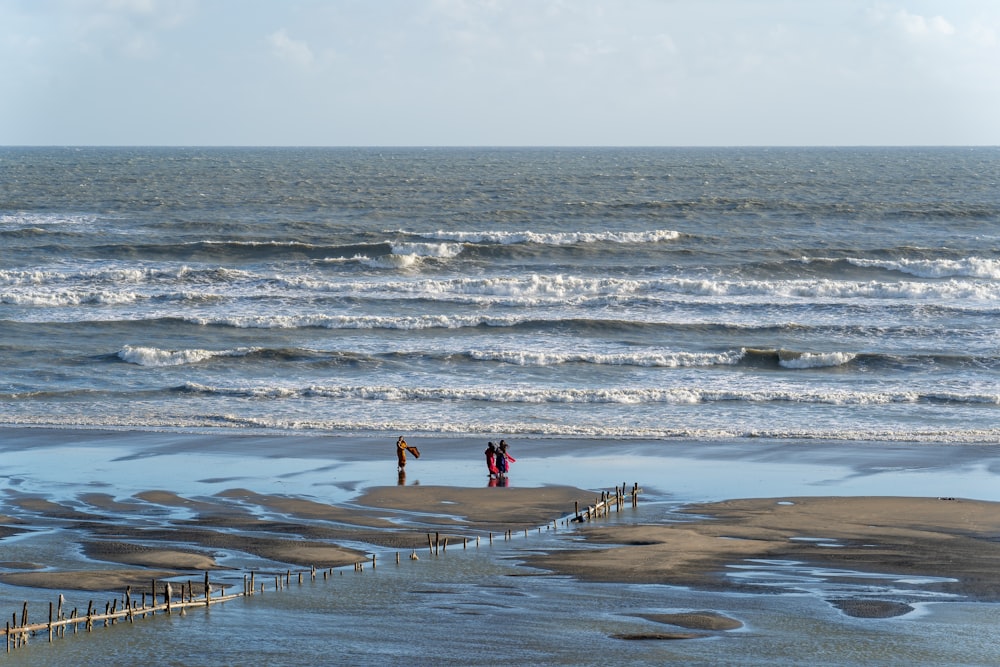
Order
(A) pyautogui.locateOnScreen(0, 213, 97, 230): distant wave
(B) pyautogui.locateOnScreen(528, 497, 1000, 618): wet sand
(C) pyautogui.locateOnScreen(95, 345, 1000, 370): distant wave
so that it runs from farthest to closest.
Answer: (A) pyautogui.locateOnScreen(0, 213, 97, 230): distant wave, (C) pyautogui.locateOnScreen(95, 345, 1000, 370): distant wave, (B) pyautogui.locateOnScreen(528, 497, 1000, 618): wet sand

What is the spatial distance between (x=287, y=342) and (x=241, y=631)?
2450cm

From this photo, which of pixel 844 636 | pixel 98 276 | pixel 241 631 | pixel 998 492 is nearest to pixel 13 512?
pixel 241 631

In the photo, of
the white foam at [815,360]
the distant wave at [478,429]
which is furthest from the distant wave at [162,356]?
the white foam at [815,360]

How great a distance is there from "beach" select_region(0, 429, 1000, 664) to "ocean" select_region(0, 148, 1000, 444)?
2.51 metres

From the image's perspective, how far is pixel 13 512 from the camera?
2070 centimetres

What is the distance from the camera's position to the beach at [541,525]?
52.5 feet

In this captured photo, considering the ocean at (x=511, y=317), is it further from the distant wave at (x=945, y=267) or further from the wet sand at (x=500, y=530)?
the wet sand at (x=500, y=530)

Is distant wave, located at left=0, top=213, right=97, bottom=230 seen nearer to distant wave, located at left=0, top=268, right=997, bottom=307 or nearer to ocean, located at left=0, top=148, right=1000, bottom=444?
ocean, located at left=0, top=148, right=1000, bottom=444

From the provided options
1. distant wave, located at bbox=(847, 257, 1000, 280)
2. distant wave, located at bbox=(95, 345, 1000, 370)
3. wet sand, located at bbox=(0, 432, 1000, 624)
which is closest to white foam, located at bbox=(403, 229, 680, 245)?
distant wave, located at bbox=(847, 257, 1000, 280)

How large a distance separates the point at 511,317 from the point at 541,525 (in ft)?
72.1

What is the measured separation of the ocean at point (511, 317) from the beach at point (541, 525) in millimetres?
2508

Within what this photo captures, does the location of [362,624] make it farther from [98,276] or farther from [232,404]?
[98,276]

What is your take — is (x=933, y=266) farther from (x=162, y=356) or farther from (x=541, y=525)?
(x=541, y=525)

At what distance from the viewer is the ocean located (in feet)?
99.0
